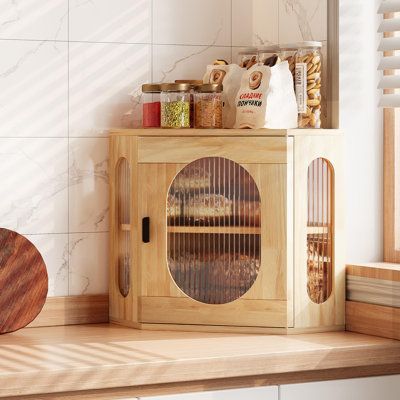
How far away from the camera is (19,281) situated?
2.44 meters

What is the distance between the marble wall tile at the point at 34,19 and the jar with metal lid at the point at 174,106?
0.32 m

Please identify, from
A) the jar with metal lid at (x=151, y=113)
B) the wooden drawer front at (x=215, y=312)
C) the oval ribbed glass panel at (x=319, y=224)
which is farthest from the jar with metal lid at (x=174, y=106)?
the wooden drawer front at (x=215, y=312)

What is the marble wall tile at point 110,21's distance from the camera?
255cm

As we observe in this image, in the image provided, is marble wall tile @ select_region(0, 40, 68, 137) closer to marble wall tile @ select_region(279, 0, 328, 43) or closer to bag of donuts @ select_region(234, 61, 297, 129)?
bag of donuts @ select_region(234, 61, 297, 129)

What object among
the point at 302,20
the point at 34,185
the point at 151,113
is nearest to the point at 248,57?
the point at 302,20

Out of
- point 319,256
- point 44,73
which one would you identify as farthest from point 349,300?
point 44,73

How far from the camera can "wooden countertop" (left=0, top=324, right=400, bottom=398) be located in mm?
1993

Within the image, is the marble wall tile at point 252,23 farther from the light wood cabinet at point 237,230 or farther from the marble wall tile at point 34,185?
the marble wall tile at point 34,185

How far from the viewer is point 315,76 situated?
2.48 meters

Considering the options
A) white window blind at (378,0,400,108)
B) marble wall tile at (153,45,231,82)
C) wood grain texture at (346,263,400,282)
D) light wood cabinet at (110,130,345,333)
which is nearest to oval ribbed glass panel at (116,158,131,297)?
light wood cabinet at (110,130,345,333)

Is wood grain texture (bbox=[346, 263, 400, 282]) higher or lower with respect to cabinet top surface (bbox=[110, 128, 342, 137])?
lower

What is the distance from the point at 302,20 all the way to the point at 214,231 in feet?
2.09

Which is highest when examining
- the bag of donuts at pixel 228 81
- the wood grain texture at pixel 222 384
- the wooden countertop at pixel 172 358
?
the bag of donuts at pixel 228 81

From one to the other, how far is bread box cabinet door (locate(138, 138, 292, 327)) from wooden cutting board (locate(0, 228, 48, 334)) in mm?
266
